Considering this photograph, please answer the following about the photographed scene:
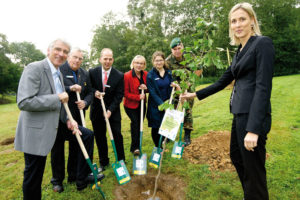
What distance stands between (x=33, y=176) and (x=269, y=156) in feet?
14.1

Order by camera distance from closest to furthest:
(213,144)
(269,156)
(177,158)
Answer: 1. (269,156)
2. (177,158)
3. (213,144)

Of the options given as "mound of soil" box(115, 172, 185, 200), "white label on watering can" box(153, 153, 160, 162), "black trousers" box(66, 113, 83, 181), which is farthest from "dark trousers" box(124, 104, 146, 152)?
"black trousers" box(66, 113, 83, 181)

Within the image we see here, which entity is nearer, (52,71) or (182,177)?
(52,71)

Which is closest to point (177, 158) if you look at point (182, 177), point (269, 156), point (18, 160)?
point (182, 177)

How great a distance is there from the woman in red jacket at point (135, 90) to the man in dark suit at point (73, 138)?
41.2 inches

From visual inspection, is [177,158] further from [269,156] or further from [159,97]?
[269,156]

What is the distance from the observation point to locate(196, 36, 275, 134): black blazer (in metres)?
1.58

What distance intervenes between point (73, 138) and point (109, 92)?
1200mm

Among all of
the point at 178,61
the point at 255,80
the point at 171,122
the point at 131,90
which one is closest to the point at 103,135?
the point at 131,90

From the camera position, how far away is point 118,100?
12.5ft

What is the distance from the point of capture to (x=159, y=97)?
400 cm

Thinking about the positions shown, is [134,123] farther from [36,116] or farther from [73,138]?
[36,116]

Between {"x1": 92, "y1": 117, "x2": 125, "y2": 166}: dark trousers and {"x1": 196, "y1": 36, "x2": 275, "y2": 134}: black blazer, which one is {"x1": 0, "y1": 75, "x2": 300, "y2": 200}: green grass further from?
{"x1": 196, "y1": 36, "x2": 275, "y2": 134}: black blazer

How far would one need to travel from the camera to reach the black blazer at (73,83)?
3135 mm
